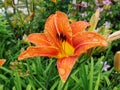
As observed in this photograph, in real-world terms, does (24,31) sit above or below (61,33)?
below

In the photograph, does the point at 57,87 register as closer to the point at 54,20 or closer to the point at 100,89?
the point at 100,89

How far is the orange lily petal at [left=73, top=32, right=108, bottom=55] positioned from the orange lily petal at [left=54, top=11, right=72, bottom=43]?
33 millimetres

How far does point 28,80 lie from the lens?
245cm

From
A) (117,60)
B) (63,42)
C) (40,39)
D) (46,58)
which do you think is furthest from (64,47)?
(46,58)

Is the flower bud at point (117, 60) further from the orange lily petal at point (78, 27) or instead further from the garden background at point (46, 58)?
the orange lily petal at point (78, 27)

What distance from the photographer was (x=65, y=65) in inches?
60.6

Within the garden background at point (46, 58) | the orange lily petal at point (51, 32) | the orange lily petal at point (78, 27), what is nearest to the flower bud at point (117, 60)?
the garden background at point (46, 58)

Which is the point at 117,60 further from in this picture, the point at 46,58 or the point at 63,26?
the point at 46,58

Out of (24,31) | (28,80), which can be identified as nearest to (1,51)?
(24,31)

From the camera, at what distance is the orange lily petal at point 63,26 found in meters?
1.66

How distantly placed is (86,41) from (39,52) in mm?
217

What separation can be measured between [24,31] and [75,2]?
101cm

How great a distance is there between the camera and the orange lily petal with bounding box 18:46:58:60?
1579 mm

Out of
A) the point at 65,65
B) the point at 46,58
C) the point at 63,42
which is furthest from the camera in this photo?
the point at 46,58
